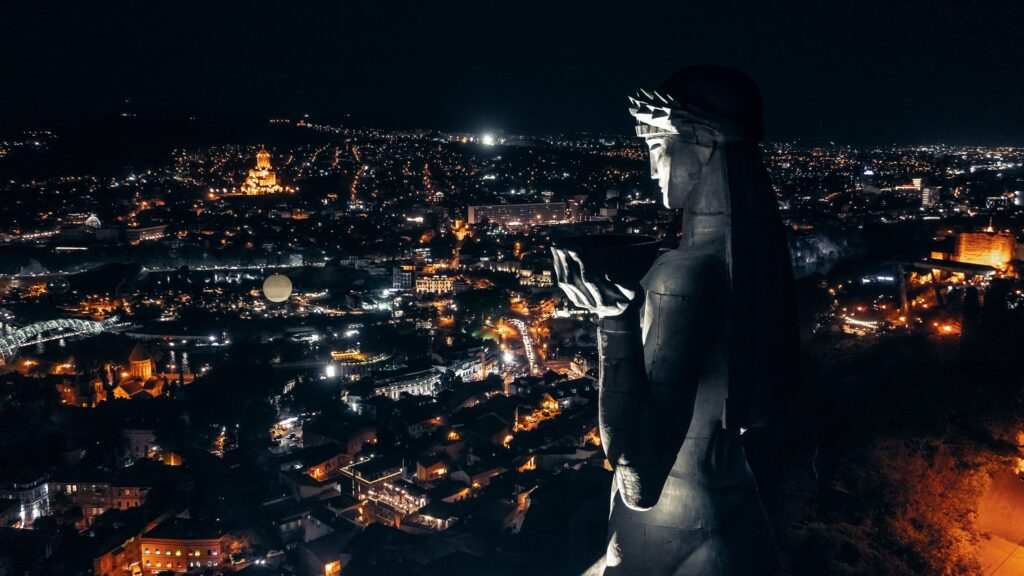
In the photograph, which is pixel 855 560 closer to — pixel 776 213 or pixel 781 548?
pixel 781 548

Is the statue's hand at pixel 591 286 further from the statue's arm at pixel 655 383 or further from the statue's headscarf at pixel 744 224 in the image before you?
the statue's headscarf at pixel 744 224

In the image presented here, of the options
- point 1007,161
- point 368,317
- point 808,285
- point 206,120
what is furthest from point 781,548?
point 206,120

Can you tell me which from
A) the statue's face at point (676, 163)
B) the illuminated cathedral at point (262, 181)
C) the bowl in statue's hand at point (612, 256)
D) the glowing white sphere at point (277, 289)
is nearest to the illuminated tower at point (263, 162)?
the illuminated cathedral at point (262, 181)

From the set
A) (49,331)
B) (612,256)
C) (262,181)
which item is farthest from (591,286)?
(262,181)

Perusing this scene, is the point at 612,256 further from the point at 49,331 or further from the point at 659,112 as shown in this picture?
the point at 49,331

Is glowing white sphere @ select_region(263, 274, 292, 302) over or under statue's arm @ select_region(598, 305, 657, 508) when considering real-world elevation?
under

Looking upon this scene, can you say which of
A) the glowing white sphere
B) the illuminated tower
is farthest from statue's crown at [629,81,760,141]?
the illuminated tower

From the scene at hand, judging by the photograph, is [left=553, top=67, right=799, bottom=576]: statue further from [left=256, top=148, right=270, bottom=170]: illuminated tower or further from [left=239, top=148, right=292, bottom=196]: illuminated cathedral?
[left=256, top=148, right=270, bottom=170]: illuminated tower
